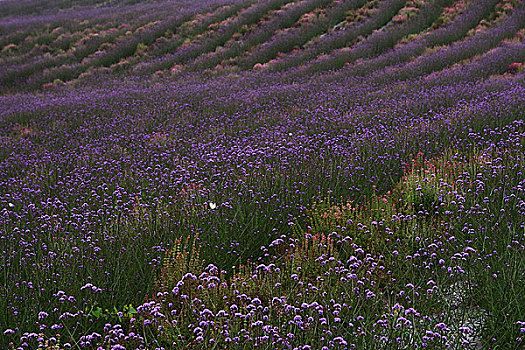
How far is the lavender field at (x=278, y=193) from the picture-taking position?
2.64m

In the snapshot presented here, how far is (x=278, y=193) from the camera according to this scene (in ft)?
14.9

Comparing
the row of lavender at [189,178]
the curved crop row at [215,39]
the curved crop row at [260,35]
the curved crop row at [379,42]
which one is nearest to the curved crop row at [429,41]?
the curved crop row at [379,42]

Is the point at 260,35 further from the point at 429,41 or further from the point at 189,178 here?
the point at 189,178

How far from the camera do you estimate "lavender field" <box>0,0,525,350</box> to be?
8.68 ft

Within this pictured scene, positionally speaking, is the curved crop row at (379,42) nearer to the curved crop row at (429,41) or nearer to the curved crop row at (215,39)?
the curved crop row at (429,41)

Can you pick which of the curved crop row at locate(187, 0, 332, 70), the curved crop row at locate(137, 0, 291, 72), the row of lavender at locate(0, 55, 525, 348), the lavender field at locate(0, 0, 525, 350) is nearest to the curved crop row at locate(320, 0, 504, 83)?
the lavender field at locate(0, 0, 525, 350)

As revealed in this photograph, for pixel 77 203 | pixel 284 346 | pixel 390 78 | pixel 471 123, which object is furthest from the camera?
pixel 390 78

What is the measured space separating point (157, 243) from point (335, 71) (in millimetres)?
10688

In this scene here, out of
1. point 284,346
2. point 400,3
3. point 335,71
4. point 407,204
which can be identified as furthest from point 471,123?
point 400,3

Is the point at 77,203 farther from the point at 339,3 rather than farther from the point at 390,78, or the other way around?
the point at 339,3

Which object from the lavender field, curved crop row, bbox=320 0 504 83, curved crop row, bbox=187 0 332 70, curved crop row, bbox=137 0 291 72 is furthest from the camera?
curved crop row, bbox=137 0 291 72

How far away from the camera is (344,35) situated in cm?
1684

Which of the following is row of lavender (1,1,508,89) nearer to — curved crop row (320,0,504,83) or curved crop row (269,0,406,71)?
curved crop row (269,0,406,71)

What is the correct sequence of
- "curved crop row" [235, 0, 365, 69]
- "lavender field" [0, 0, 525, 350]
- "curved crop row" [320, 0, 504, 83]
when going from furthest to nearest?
"curved crop row" [235, 0, 365, 69], "curved crop row" [320, 0, 504, 83], "lavender field" [0, 0, 525, 350]
